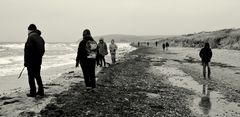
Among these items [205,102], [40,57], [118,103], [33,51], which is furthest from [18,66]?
[118,103]

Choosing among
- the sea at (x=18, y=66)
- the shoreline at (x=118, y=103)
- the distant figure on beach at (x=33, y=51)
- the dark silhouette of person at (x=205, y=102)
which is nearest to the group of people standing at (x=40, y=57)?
the distant figure on beach at (x=33, y=51)

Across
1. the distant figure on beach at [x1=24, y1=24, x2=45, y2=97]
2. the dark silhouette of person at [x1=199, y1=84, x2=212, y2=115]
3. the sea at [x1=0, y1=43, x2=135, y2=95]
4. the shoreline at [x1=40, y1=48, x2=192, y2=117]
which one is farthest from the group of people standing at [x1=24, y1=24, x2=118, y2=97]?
the sea at [x1=0, y1=43, x2=135, y2=95]

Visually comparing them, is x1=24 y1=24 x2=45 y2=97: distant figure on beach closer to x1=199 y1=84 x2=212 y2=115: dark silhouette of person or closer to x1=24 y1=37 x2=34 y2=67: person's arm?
x1=24 y1=37 x2=34 y2=67: person's arm

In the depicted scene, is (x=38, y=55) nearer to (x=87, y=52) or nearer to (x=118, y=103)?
(x=87, y=52)

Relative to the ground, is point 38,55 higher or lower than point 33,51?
lower

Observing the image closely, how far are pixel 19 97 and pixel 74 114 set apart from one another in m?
2.76

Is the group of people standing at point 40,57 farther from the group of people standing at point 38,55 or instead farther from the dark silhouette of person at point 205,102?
the dark silhouette of person at point 205,102

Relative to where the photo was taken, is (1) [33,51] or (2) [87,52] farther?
(2) [87,52]

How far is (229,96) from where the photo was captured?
13797 millimetres

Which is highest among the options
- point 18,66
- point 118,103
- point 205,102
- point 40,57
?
point 40,57

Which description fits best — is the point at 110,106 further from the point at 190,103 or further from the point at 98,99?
the point at 190,103

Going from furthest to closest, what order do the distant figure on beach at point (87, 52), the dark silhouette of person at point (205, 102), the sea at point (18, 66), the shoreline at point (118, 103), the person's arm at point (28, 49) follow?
1. the sea at point (18, 66)
2. the distant figure on beach at point (87, 52)
3. the dark silhouette of person at point (205, 102)
4. the person's arm at point (28, 49)
5. the shoreline at point (118, 103)

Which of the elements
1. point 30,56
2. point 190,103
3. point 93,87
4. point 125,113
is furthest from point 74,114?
point 190,103

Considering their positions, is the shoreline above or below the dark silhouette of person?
above
